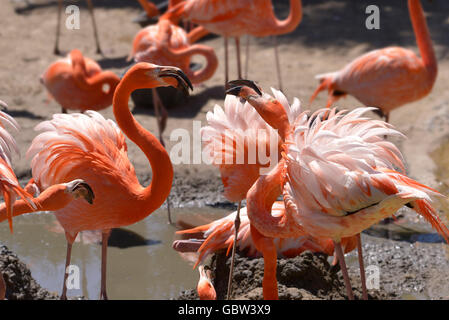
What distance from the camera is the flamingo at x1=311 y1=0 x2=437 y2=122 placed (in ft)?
18.9

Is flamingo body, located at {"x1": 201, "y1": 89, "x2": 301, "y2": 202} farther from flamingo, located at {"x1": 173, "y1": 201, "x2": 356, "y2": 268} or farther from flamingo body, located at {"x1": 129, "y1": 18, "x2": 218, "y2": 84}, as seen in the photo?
flamingo body, located at {"x1": 129, "y1": 18, "x2": 218, "y2": 84}

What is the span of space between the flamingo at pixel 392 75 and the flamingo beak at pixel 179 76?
251 cm

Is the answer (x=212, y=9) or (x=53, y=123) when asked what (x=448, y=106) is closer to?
(x=212, y=9)

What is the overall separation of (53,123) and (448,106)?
4.50 meters

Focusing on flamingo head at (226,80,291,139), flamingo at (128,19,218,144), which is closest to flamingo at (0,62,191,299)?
flamingo head at (226,80,291,139)

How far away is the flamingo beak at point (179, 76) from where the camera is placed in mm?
3396

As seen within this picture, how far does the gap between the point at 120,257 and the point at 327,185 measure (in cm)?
199

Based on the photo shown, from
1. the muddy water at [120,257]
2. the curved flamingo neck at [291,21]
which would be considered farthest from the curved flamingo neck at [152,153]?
the curved flamingo neck at [291,21]

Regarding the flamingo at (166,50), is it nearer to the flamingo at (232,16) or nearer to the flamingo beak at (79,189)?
the flamingo at (232,16)

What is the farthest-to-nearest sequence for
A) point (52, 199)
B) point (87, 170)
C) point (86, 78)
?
point (86, 78)
point (87, 170)
point (52, 199)

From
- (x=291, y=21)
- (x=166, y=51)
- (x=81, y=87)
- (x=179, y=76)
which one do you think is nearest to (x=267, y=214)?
(x=179, y=76)

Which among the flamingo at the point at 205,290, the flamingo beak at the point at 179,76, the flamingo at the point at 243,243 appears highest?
the flamingo beak at the point at 179,76

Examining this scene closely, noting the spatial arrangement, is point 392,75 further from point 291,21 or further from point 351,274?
point 351,274

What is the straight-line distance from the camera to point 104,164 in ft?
12.3
